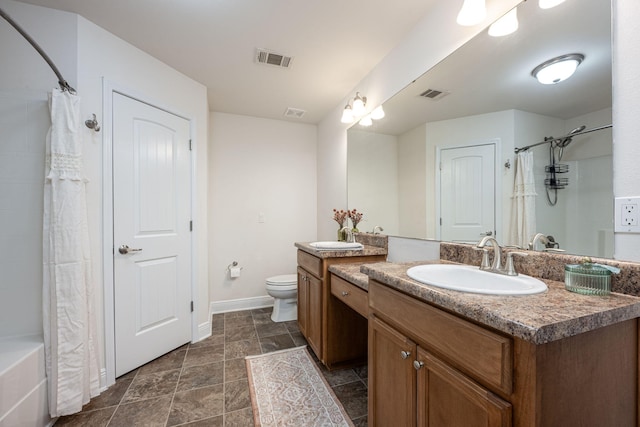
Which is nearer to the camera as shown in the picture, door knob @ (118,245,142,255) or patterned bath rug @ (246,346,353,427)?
patterned bath rug @ (246,346,353,427)

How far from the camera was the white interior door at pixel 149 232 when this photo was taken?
184cm

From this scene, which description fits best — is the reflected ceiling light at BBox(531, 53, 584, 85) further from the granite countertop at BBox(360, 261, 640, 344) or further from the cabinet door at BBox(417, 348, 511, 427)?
the cabinet door at BBox(417, 348, 511, 427)

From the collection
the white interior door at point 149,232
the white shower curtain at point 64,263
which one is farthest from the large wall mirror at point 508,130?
the white shower curtain at point 64,263

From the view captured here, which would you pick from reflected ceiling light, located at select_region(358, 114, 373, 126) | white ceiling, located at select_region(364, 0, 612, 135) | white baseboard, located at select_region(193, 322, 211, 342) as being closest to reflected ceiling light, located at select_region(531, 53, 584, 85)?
white ceiling, located at select_region(364, 0, 612, 135)

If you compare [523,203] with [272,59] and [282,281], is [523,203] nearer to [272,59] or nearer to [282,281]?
[272,59]

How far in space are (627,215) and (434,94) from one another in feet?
3.71

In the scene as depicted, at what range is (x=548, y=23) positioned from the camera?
1.04 meters

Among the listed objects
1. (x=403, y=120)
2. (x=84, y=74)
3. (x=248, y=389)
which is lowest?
(x=248, y=389)

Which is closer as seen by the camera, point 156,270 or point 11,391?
point 11,391

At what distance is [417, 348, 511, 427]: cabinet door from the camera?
25.9 inches

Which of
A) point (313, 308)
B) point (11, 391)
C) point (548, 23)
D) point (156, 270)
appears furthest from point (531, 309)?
point (156, 270)

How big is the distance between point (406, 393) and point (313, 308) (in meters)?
1.10

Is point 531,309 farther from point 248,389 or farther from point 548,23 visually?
point 248,389

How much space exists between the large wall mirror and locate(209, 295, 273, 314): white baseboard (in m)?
1.97
